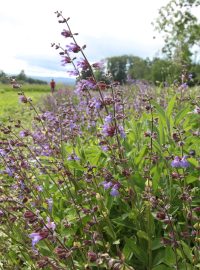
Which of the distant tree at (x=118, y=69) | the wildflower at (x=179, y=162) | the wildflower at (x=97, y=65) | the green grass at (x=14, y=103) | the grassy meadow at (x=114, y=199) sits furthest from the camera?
the distant tree at (x=118, y=69)

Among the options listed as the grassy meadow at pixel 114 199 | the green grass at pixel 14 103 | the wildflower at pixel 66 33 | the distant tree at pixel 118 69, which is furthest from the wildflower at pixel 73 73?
the distant tree at pixel 118 69

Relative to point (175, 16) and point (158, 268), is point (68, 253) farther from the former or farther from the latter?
point (175, 16)

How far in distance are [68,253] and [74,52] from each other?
1184 millimetres

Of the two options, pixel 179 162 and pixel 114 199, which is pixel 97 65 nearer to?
pixel 179 162

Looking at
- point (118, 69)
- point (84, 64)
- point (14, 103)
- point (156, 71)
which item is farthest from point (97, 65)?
point (118, 69)

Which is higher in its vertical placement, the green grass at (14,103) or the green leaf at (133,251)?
the green leaf at (133,251)

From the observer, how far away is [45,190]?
319 cm

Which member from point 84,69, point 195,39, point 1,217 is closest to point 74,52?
point 84,69

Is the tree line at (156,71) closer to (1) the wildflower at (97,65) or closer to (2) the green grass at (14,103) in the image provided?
(1) the wildflower at (97,65)

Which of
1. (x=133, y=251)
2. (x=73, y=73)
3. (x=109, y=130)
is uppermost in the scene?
(x=73, y=73)

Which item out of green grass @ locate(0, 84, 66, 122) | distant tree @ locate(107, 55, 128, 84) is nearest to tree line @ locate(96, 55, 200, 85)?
distant tree @ locate(107, 55, 128, 84)

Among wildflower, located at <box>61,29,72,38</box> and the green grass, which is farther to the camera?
the green grass

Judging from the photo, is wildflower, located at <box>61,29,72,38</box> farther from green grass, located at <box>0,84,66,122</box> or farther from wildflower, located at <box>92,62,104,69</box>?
green grass, located at <box>0,84,66,122</box>

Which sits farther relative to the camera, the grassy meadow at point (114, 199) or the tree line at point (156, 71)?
the tree line at point (156, 71)
